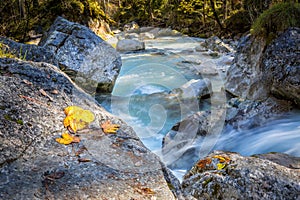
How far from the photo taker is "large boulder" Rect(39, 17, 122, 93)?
556 cm

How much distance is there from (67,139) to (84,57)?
4.02m

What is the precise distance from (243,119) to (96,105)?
2.53 meters

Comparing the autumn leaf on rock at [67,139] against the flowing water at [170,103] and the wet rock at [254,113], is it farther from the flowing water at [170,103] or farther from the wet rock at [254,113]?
the wet rock at [254,113]

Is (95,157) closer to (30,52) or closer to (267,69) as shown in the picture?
(30,52)

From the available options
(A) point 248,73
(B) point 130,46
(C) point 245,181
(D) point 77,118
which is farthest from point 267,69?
(B) point 130,46

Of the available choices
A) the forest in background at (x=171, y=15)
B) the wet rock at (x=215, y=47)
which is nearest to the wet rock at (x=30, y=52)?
the forest in background at (x=171, y=15)

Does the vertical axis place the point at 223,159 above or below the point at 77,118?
below

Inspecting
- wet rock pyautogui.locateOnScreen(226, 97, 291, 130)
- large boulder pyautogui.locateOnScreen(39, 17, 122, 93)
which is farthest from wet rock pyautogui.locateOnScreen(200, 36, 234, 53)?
wet rock pyautogui.locateOnScreen(226, 97, 291, 130)

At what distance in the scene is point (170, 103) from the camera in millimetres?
5859

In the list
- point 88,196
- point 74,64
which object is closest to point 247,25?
point 74,64

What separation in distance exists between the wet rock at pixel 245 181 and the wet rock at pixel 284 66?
8.14ft

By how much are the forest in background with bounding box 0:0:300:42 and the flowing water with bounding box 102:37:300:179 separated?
197 cm

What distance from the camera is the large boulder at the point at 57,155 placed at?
1.51 m

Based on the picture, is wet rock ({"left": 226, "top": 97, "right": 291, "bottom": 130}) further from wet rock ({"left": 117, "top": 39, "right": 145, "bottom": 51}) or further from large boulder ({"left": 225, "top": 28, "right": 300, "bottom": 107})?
wet rock ({"left": 117, "top": 39, "right": 145, "bottom": 51})
